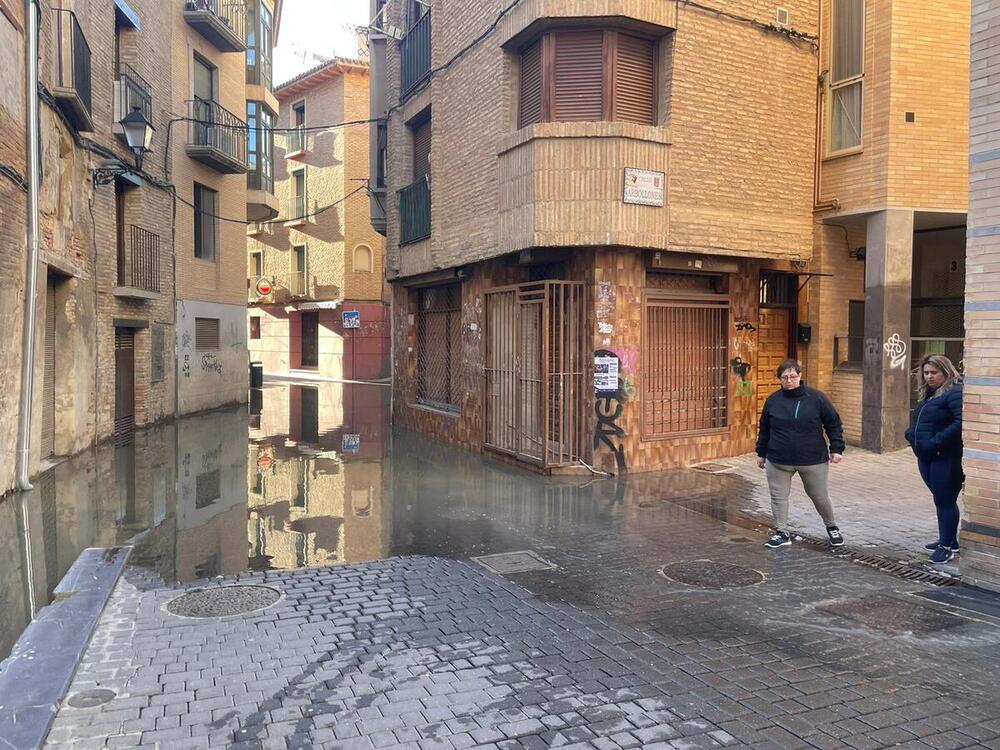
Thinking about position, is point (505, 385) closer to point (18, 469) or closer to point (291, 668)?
point (18, 469)

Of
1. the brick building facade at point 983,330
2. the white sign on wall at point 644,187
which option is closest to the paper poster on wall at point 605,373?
the white sign on wall at point 644,187

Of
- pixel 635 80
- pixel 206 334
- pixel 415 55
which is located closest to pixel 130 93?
pixel 415 55

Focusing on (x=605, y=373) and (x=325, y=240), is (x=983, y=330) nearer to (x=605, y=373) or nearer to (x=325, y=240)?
(x=605, y=373)

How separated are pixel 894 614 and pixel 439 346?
11.1 metres

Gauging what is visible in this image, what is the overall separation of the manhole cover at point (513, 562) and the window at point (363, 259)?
26.5 metres

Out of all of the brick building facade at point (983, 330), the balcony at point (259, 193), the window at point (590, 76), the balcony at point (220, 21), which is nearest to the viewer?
the brick building facade at point (983, 330)

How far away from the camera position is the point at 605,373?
1076 centimetres

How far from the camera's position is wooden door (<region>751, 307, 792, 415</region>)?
1243cm

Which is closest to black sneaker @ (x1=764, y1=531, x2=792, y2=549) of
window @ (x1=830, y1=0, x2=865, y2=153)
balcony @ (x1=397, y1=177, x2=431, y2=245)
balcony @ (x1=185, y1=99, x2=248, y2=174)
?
window @ (x1=830, y1=0, x2=865, y2=153)

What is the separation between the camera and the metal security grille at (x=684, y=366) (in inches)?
448

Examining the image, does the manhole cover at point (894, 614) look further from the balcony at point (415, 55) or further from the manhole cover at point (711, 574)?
the balcony at point (415, 55)

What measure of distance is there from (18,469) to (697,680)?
320 inches

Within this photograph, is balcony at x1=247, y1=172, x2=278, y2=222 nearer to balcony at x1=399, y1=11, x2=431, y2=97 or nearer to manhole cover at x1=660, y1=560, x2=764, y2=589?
balcony at x1=399, y1=11, x2=431, y2=97

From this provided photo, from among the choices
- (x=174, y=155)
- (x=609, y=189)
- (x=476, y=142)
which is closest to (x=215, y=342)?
(x=174, y=155)
